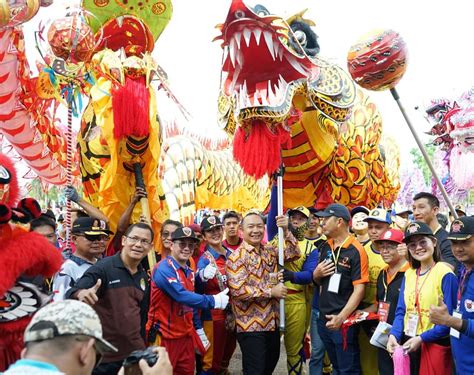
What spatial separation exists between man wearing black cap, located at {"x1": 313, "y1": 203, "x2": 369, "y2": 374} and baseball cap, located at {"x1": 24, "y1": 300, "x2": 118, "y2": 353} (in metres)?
2.79

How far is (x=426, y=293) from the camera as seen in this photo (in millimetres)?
3566

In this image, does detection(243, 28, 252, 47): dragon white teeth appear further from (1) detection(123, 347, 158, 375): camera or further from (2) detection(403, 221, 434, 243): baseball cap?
(1) detection(123, 347, 158, 375): camera

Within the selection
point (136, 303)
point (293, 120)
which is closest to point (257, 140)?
point (293, 120)

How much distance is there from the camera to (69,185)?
5.18 meters


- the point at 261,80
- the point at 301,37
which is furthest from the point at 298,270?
the point at 301,37

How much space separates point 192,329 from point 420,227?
1.81 meters

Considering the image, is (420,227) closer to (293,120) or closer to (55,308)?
(293,120)

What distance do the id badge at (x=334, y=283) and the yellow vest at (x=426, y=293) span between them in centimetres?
70

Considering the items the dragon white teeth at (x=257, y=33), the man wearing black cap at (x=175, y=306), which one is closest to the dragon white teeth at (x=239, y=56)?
the dragon white teeth at (x=257, y=33)

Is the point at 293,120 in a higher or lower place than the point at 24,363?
higher

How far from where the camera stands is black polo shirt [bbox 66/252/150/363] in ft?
11.5

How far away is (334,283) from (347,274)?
0.12 meters

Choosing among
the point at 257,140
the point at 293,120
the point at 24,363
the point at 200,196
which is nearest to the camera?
the point at 24,363

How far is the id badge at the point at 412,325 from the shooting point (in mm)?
3627
